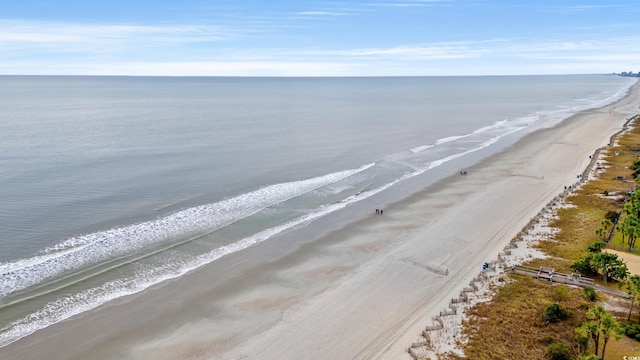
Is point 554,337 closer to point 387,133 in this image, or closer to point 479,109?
point 387,133

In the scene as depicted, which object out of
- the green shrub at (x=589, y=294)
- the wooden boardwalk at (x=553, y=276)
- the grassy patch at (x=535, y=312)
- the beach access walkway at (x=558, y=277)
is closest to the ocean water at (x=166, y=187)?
the grassy patch at (x=535, y=312)

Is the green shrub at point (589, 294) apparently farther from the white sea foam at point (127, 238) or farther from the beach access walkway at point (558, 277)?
the white sea foam at point (127, 238)

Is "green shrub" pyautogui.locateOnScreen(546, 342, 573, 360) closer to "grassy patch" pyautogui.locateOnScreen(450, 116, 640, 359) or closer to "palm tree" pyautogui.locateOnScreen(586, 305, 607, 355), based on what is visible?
"grassy patch" pyautogui.locateOnScreen(450, 116, 640, 359)

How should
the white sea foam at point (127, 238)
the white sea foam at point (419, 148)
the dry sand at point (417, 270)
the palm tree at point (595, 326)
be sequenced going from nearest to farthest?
the palm tree at point (595, 326) < the dry sand at point (417, 270) < the white sea foam at point (127, 238) < the white sea foam at point (419, 148)

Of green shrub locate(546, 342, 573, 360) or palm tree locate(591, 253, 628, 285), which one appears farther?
palm tree locate(591, 253, 628, 285)

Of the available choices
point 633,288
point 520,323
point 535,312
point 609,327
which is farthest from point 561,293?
point 609,327

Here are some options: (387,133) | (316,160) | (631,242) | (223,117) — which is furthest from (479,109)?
(631,242)

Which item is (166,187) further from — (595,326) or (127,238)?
(595,326)

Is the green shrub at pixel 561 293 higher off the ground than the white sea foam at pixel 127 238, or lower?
lower

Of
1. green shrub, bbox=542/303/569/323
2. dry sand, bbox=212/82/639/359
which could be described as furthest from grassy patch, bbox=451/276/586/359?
dry sand, bbox=212/82/639/359

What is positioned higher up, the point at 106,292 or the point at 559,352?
the point at 106,292

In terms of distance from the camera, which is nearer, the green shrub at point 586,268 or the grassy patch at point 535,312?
the grassy patch at point 535,312
